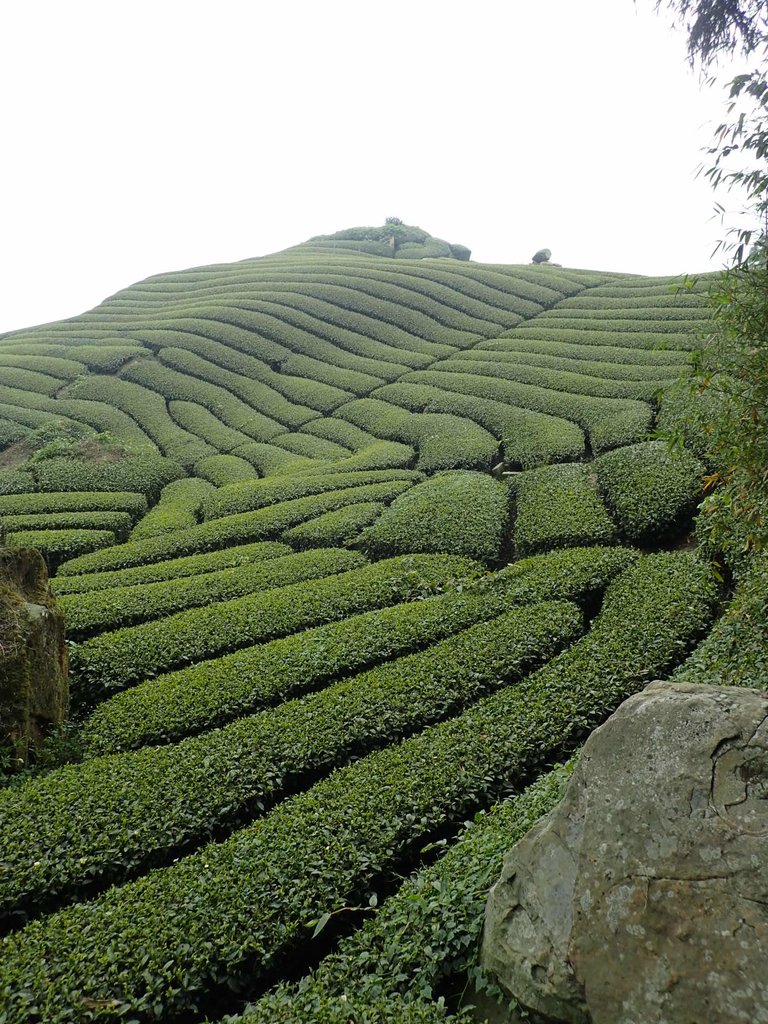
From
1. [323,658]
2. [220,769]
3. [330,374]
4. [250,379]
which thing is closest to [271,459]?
[330,374]

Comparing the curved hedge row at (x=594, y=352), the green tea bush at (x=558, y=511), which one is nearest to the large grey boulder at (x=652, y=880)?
the green tea bush at (x=558, y=511)

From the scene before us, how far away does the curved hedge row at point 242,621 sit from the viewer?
37.4ft

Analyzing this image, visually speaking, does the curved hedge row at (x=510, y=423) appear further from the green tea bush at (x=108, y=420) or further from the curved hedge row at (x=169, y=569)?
the green tea bush at (x=108, y=420)

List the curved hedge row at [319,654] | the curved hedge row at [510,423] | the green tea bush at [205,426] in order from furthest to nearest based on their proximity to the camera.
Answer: the green tea bush at [205,426] < the curved hedge row at [510,423] < the curved hedge row at [319,654]

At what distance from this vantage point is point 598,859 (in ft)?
15.7

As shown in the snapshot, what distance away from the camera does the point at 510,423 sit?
74.1ft

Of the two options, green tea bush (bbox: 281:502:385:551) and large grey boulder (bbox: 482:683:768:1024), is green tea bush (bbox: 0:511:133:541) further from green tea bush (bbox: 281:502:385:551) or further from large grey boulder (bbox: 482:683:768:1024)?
large grey boulder (bbox: 482:683:768:1024)

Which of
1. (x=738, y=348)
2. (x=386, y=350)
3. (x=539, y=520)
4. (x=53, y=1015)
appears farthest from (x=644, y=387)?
(x=53, y=1015)

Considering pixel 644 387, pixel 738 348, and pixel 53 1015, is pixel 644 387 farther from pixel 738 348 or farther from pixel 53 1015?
pixel 53 1015

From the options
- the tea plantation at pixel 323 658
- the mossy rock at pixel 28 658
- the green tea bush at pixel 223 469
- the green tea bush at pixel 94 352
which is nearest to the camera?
Result: the tea plantation at pixel 323 658

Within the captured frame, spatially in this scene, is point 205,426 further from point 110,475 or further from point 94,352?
point 94,352

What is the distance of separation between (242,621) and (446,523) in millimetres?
5494

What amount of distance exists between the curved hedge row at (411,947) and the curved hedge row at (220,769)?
2.28m

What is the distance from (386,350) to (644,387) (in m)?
13.8
